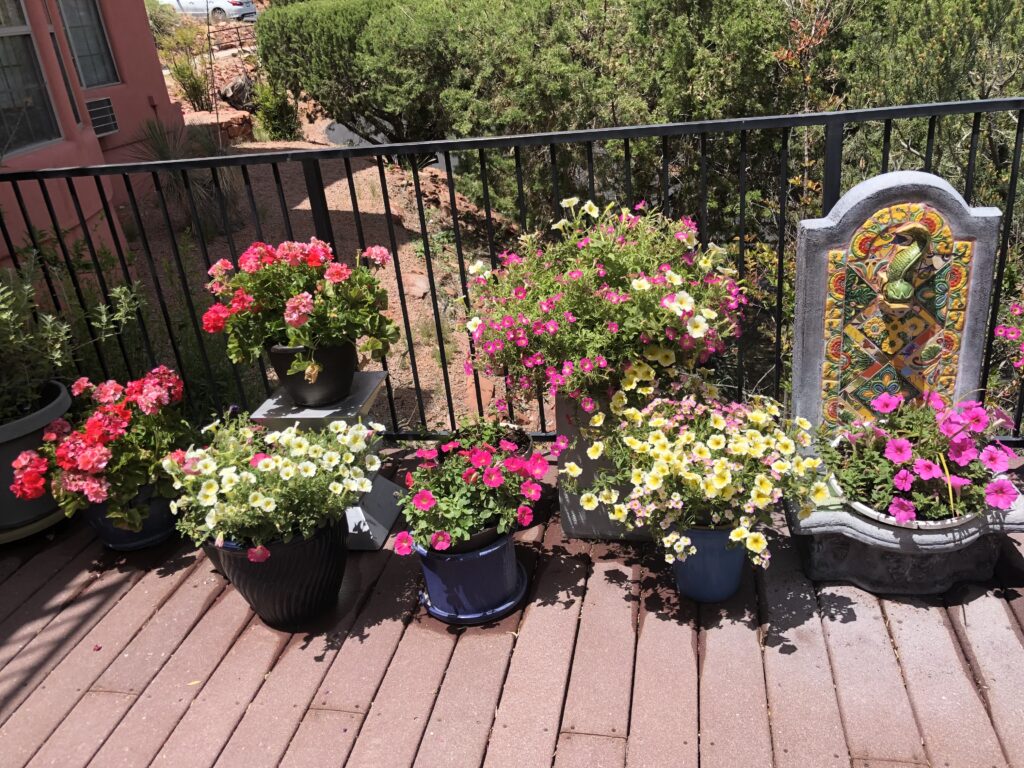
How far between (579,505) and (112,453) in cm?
147

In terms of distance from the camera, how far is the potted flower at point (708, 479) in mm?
2156

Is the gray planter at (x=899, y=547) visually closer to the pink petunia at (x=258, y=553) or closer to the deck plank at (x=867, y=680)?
the deck plank at (x=867, y=680)

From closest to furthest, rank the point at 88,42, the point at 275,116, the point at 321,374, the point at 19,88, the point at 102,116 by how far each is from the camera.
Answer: the point at 321,374 < the point at 19,88 < the point at 102,116 < the point at 88,42 < the point at 275,116

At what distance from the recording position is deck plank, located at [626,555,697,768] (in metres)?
1.98

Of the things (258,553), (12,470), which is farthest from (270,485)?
(12,470)

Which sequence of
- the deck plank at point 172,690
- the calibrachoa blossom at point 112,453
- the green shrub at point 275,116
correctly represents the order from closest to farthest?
the deck plank at point 172,690 < the calibrachoa blossom at point 112,453 < the green shrub at point 275,116

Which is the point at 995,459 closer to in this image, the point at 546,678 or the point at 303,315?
the point at 546,678

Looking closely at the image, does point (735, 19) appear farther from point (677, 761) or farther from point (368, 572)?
point (677, 761)

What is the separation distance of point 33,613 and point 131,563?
31cm

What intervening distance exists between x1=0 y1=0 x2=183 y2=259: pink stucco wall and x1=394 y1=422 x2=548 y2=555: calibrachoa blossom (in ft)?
8.41

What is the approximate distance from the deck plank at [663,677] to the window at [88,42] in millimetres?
8639

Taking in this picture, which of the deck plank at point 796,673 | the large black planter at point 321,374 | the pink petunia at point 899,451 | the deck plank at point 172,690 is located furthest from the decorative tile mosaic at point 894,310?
the deck plank at point 172,690

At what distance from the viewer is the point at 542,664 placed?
2260 millimetres

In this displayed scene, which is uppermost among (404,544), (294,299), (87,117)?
(87,117)
